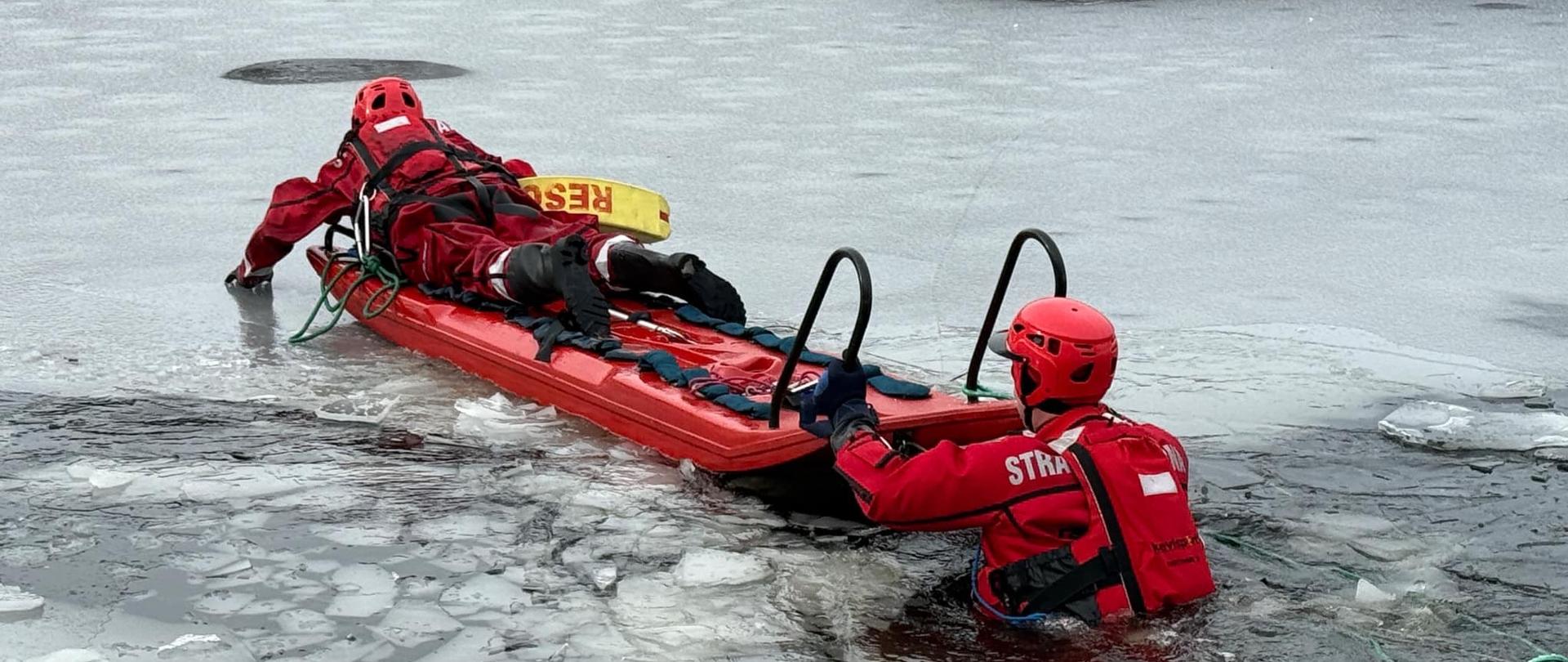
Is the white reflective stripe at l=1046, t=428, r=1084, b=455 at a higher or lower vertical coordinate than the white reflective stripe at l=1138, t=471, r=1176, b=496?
higher

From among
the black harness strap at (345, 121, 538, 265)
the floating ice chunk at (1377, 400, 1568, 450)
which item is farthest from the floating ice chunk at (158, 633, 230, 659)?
the floating ice chunk at (1377, 400, 1568, 450)

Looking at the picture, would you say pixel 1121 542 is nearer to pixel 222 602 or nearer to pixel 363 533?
pixel 363 533

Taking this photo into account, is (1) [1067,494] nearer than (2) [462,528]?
Yes

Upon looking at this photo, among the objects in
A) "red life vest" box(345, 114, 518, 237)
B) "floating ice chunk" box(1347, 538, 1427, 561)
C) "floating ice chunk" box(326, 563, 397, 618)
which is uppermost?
"red life vest" box(345, 114, 518, 237)

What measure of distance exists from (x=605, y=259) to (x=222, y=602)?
2.06 meters

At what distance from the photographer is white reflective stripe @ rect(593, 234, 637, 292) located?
18.6 ft

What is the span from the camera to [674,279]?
5570 mm

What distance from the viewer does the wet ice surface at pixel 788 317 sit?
12.8 feet

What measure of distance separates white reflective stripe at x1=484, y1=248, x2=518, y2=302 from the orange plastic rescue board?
8cm

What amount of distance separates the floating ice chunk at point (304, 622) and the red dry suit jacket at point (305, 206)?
2.74 meters

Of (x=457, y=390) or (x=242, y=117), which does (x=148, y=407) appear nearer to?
(x=457, y=390)

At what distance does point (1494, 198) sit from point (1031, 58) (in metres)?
4.36

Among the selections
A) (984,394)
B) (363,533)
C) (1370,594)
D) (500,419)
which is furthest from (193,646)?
(1370,594)

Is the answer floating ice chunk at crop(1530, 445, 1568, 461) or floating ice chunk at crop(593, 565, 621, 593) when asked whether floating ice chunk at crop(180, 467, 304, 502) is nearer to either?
floating ice chunk at crop(593, 565, 621, 593)
